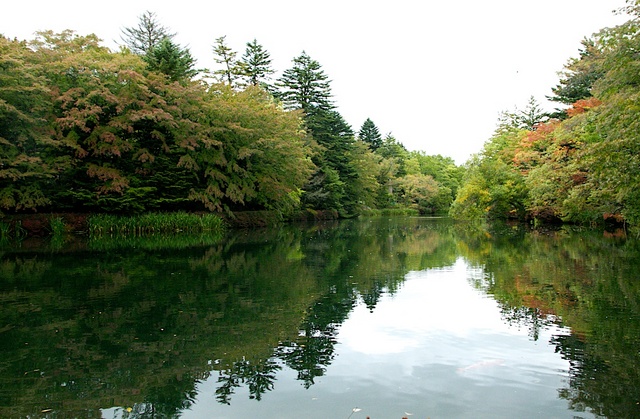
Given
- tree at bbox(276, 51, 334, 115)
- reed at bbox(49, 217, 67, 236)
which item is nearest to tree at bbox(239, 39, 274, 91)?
tree at bbox(276, 51, 334, 115)

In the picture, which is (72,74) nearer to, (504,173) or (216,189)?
(216,189)

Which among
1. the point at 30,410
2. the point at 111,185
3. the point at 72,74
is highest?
the point at 72,74

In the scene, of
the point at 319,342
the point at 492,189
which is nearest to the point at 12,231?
the point at 319,342

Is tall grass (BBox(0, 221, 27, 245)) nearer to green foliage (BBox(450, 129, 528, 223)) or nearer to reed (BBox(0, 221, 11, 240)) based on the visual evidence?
reed (BBox(0, 221, 11, 240))

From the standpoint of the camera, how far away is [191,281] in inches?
427

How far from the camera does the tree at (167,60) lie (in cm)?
2888

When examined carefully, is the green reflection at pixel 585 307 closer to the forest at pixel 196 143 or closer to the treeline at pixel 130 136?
the forest at pixel 196 143

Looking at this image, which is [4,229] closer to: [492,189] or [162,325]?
[162,325]

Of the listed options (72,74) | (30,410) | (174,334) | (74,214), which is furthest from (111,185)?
(30,410)

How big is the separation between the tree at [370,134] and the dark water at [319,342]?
224 ft

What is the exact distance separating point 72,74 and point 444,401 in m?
26.7

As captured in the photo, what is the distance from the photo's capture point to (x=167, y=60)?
29344 mm

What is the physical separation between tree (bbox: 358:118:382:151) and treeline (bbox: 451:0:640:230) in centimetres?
2492

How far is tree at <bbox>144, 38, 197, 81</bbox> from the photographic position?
28.9m
